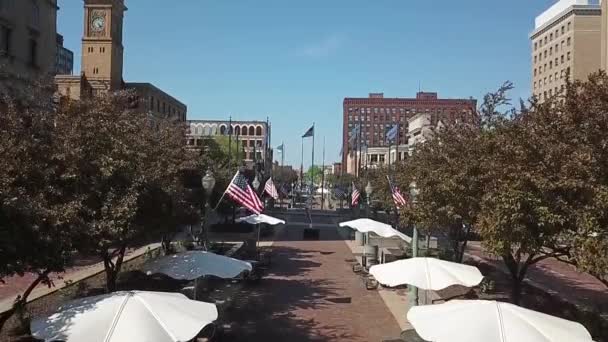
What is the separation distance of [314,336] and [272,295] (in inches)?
201

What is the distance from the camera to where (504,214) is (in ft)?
35.8

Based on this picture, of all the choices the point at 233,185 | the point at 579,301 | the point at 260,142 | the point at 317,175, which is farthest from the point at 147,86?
the point at 317,175

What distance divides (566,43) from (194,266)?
109 m

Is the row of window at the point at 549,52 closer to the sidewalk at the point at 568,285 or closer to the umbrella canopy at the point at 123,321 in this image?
the sidewalk at the point at 568,285

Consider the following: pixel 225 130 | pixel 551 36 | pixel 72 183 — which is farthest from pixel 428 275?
pixel 225 130

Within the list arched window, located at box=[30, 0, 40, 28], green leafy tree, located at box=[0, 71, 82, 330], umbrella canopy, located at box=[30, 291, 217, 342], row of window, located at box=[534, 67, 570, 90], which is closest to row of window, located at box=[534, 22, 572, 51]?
row of window, located at box=[534, 67, 570, 90]

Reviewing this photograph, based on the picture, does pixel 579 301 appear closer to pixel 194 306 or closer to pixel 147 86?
pixel 194 306

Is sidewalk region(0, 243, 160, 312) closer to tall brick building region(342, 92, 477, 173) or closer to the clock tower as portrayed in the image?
the clock tower

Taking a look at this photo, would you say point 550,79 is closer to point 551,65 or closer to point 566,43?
point 551,65

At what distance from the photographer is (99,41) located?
84125 millimetres

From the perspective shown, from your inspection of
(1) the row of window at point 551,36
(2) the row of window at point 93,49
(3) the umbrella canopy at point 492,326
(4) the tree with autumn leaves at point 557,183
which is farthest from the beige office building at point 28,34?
(1) the row of window at point 551,36

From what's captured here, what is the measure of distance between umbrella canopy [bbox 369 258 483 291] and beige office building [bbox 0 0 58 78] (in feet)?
121

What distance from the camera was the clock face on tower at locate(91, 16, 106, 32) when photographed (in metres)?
84.6

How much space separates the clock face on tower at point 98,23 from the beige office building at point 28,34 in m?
30.6
